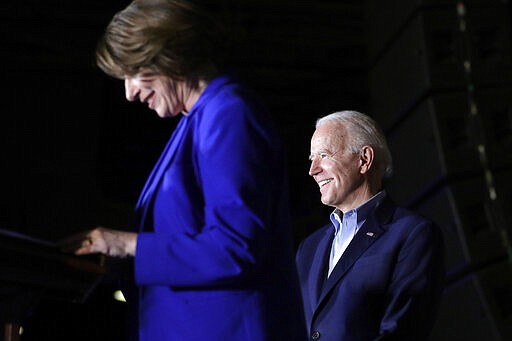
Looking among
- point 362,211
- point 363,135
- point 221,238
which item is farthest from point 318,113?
point 221,238

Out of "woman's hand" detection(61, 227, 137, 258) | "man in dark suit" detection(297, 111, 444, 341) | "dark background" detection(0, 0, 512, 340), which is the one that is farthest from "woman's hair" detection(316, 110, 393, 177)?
"dark background" detection(0, 0, 512, 340)

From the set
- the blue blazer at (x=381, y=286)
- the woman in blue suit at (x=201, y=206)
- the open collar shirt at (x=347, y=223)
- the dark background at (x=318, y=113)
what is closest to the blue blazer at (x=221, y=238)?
the woman in blue suit at (x=201, y=206)

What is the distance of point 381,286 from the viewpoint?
1714 mm

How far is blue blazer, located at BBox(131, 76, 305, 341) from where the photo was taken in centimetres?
111

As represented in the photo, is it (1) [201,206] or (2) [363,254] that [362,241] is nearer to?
(2) [363,254]

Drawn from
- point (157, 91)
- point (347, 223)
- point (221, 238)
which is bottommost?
point (347, 223)

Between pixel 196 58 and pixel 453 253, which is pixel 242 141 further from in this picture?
pixel 453 253

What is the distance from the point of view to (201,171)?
1.17 metres

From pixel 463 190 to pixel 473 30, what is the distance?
1.97 feet

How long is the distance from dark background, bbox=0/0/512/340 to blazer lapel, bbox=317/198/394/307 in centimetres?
128

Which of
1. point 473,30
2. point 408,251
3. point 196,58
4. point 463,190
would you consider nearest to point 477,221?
point 463,190

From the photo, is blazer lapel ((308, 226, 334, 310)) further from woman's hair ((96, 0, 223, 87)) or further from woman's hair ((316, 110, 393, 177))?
woman's hair ((96, 0, 223, 87))

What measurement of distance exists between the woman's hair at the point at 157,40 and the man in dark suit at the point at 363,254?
648mm

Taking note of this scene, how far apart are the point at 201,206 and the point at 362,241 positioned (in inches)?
26.3
